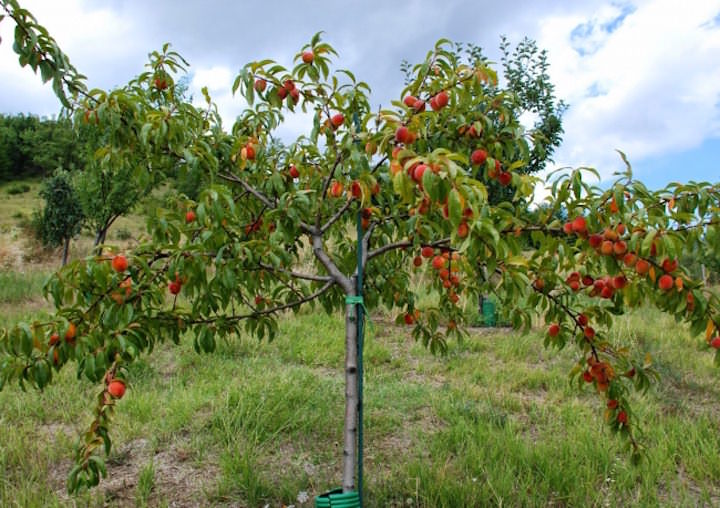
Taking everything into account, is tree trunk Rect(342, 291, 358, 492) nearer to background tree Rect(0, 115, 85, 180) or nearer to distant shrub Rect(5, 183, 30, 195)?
background tree Rect(0, 115, 85, 180)

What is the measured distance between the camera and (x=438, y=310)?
6.93 feet

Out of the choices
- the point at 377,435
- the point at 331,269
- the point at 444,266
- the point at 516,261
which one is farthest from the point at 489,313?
the point at 516,261

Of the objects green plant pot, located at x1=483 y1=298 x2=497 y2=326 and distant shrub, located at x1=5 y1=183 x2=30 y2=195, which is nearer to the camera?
green plant pot, located at x1=483 y1=298 x2=497 y2=326

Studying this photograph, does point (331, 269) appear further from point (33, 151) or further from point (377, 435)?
point (33, 151)

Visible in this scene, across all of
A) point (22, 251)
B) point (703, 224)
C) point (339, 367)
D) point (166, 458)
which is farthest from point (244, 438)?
point (22, 251)

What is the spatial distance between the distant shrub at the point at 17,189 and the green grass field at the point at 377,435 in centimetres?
2547

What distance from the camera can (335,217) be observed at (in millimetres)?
1666

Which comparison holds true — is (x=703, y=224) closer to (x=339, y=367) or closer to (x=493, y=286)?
(x=493, y=286)

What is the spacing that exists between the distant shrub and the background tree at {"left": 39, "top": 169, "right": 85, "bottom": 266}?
14.5 meters

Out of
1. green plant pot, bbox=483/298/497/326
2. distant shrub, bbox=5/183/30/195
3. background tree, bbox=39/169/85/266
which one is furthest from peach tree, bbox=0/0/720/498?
distant shrub, bbox=5/183/30/195

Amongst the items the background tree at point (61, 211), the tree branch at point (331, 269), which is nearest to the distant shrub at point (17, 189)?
the background tree at point (61, 211)

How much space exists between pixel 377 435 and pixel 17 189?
27.8m

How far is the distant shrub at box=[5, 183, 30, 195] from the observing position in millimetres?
24297

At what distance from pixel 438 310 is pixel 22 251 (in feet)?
48.7
